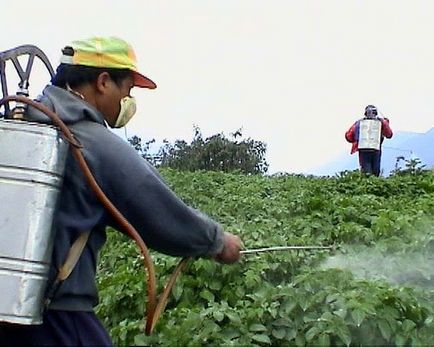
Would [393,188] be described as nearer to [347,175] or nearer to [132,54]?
[347,175]

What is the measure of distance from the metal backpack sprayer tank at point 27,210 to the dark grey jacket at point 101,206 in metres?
0.06

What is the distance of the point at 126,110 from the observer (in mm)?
2846

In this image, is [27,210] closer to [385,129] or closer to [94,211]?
[94,211]

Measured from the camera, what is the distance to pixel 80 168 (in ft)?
8.60

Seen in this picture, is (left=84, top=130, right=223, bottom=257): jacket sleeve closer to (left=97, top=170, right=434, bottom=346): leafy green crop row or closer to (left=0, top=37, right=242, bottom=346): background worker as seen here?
(left=0, top=37, right=242, bottom=346): background worker

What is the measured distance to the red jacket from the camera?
1286 cm

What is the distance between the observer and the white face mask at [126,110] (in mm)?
2842

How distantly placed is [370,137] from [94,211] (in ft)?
34.2

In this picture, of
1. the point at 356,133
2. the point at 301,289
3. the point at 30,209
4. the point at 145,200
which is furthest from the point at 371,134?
the point at 30,209

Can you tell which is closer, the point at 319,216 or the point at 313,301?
the point at 313,301

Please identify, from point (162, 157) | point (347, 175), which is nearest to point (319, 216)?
point (347, 175)

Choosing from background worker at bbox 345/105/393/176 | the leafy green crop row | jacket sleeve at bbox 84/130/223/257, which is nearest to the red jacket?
background worker at bbox 345/105/393/176

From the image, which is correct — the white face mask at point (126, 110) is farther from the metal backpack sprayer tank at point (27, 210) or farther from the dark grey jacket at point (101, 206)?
the metal backpack sprayer tank at point (27, 210)

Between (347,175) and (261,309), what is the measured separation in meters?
7.08
